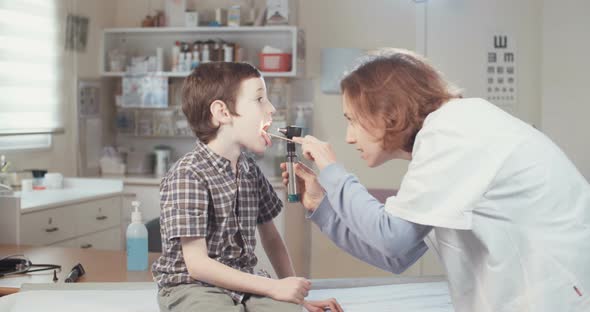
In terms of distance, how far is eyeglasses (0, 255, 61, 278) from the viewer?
2.35 meters

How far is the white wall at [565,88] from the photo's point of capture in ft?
14.6

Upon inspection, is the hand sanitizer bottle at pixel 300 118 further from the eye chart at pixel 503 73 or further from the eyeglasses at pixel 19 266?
the eyeglasses at pixel 19 266

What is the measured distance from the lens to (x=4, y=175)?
143 inches

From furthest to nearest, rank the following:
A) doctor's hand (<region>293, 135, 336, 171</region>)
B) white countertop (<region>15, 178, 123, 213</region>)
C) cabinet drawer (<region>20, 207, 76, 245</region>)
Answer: white countertop (<region>15, 178, 123, 213</region>)
cabinet drawer (<region>20, 207, 76, 245</region>)
doctor's hand (<region>293, 135, 336, 171</region>)

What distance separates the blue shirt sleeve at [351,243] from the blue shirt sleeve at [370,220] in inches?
5.5

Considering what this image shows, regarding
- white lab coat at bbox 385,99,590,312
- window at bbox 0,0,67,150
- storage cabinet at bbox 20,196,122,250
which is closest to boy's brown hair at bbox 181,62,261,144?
white lab coat at bbox 385,99,590,312

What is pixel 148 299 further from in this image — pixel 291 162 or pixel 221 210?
pixel 291 162

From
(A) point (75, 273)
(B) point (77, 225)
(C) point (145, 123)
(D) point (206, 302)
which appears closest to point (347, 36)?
(C) point (145, 123)

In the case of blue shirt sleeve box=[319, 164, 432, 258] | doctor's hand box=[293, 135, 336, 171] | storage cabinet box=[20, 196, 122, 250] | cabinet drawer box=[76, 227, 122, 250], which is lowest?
cabinet drawer box=[76, 227, 122, 250]

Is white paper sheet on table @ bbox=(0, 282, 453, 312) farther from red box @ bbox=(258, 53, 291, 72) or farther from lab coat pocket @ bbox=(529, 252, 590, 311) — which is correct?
red box @ bbox=(258, 53, 291, 72)

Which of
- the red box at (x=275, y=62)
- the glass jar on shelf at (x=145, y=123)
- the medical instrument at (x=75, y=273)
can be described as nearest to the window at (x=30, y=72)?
the glass jar on shelf at (x=145, y=123)

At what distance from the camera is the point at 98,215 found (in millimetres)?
3768

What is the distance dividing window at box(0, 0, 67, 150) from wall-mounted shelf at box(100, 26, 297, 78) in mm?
447

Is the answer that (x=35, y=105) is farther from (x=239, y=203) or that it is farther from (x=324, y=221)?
(x=324, y=221)
